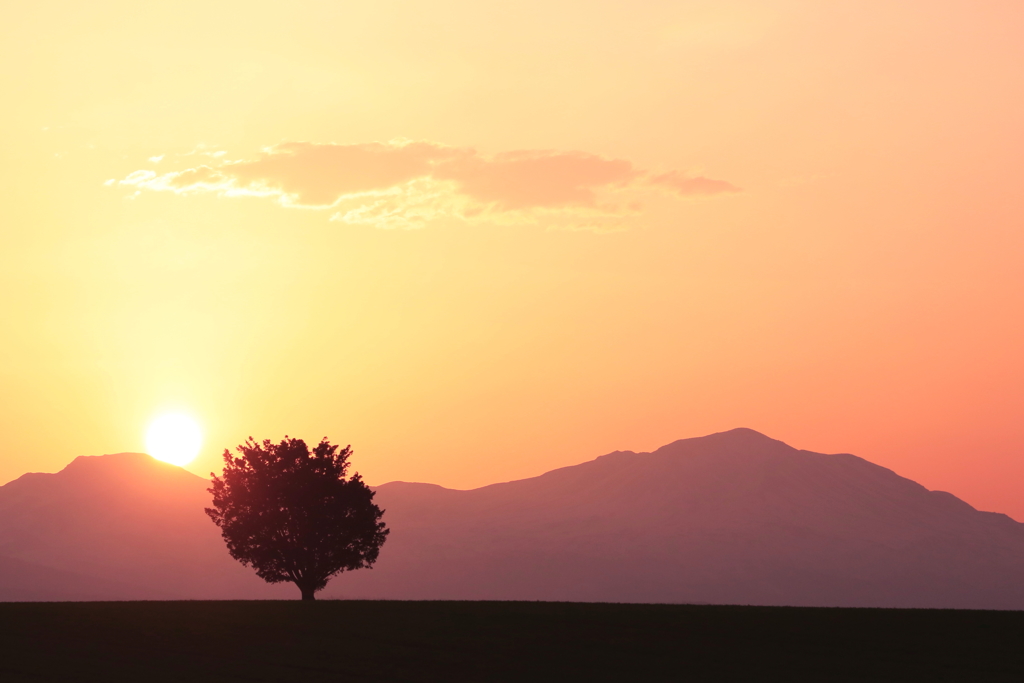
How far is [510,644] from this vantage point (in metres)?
52.4

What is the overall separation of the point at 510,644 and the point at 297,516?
29031 mm

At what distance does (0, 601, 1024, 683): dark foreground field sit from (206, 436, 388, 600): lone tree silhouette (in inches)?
418

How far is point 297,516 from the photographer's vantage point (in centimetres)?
7700

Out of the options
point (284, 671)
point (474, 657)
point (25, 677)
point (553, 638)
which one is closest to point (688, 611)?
point (553, 638)

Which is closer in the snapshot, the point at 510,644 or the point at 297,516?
the point at 510,644

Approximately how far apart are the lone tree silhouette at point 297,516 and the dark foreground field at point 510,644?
34.9 feet

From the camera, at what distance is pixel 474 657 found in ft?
163

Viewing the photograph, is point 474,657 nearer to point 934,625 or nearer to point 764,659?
point 764,659

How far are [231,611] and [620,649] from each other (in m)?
26.1

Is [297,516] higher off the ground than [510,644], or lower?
higher

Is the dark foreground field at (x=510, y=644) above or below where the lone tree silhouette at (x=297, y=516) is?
below

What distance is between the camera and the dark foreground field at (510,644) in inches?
1810

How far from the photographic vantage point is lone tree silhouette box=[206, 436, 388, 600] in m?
76.6

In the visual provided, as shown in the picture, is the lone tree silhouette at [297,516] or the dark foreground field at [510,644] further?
the lone tree silhouette at [297,516]
